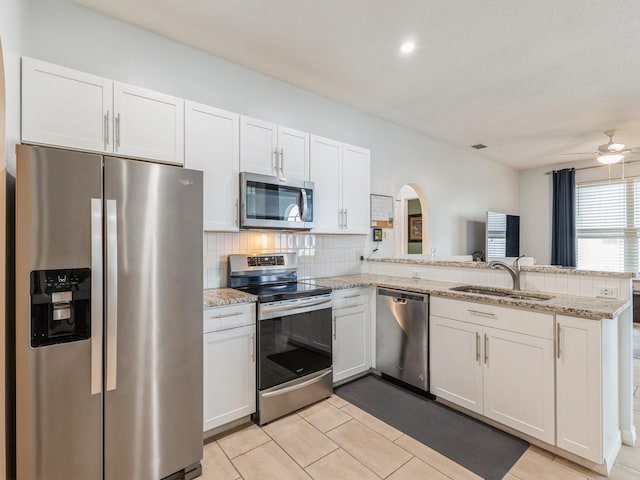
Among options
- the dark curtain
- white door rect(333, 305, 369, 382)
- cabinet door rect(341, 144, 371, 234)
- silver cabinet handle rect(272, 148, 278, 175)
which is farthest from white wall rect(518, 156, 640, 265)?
silver cabinet handle rect(272, 148, 278, 175)

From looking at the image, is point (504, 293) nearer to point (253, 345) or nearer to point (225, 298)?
point (253, 345)

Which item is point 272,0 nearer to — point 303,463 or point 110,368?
point 110,368

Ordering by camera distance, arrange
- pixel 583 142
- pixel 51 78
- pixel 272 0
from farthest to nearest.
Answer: pixel 583 142
pixel 272 0
pixel 51 78

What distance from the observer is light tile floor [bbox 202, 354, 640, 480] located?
71.9 inches

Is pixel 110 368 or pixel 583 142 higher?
pixel 583 142

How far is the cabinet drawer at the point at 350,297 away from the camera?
284cm

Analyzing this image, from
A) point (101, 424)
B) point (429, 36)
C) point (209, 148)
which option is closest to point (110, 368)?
point (101, 424)

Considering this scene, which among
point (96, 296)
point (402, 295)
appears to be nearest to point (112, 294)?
point (96, 296)

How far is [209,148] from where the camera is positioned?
7.85 feet

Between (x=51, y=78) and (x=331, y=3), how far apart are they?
172 cm

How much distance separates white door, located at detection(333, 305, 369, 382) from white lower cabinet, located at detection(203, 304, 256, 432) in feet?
2.75

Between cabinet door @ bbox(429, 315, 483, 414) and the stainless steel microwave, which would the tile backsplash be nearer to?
the stainless steel microwave

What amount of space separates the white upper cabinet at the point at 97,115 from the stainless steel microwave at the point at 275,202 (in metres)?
0.54

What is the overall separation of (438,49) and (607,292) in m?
2.14
